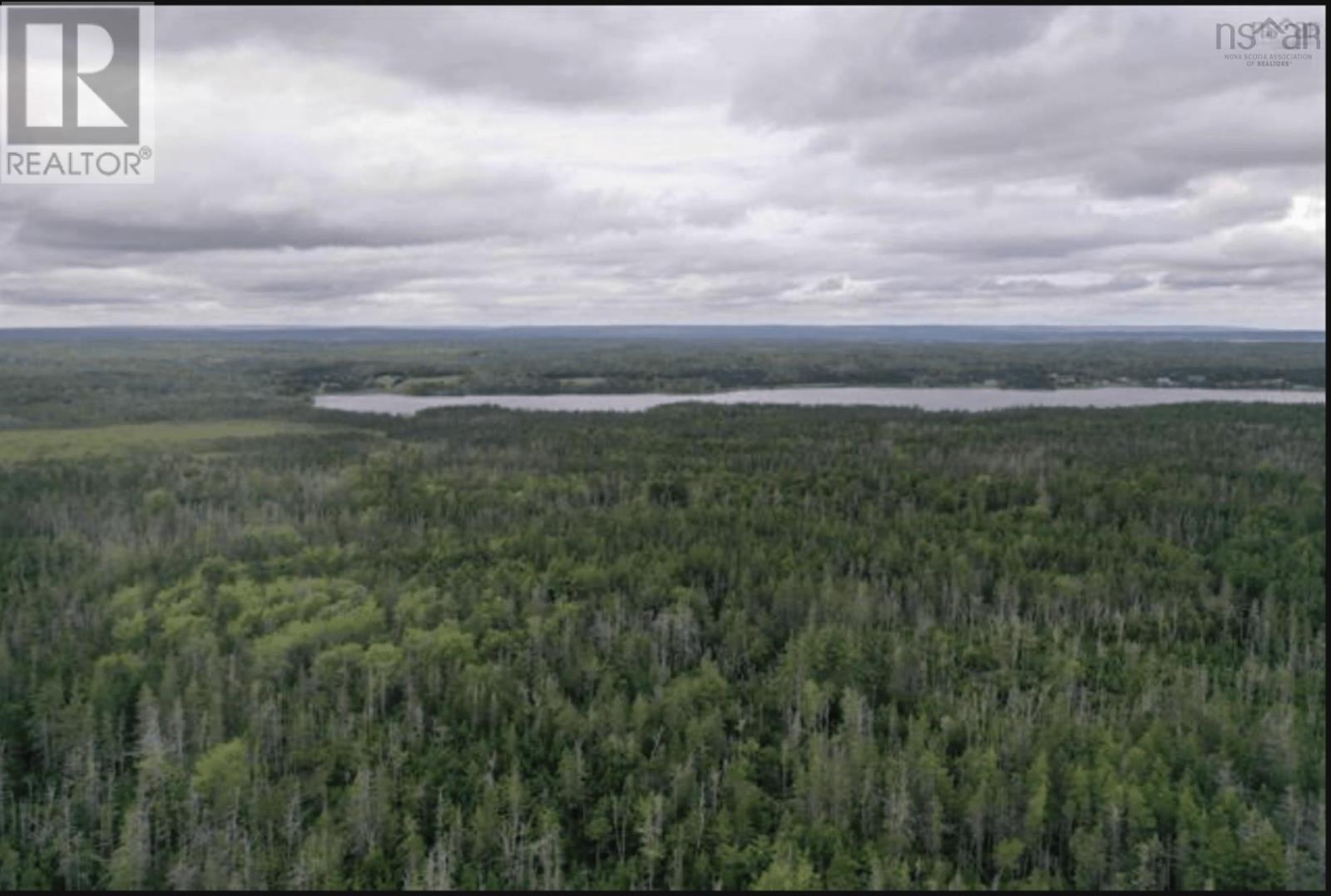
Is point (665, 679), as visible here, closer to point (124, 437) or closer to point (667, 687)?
point (667, 687)

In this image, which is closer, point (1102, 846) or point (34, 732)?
point (1102, 846)

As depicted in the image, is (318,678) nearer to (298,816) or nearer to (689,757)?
(298,816)

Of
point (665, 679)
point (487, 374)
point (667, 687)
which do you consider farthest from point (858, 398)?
point (667, 687)

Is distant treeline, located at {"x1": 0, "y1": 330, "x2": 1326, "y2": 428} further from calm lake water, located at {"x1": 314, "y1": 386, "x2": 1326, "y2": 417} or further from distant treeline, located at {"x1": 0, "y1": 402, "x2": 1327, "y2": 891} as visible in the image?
distant treeline, located at {"x1": 0, "y1": 402, "x2": 1327, "y2": 891}

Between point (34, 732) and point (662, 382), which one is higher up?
point (662, 382)

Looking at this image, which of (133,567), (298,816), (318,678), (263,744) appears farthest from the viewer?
(133,567)

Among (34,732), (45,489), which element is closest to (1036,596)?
(34,732)

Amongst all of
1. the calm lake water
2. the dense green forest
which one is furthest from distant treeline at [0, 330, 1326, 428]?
the dense green forest

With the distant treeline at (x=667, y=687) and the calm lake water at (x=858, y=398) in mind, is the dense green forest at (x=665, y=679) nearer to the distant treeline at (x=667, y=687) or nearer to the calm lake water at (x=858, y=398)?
the distant treeline at (x=667, y=687)
